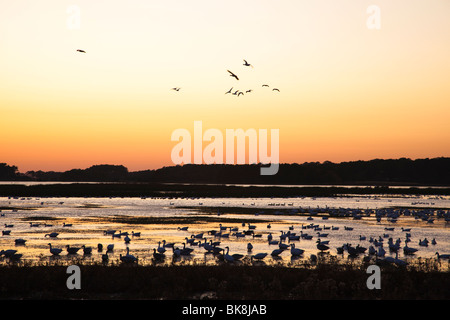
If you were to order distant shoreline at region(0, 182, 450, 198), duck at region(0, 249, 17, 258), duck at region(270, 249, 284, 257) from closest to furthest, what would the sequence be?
duck at region(0, 249, 17, 258)
duck at region(270, 249, 284, 257)
distant shoreline at region(0, 182, 450, 198)

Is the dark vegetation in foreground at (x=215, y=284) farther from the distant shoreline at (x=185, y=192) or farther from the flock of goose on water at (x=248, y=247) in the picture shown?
the distant shoreline at (x=185, y=192)

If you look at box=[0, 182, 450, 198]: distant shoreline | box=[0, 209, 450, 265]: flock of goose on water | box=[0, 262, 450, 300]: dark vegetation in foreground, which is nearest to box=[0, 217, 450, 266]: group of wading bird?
box=[0, 209, 450, 265]: flock of goose on water

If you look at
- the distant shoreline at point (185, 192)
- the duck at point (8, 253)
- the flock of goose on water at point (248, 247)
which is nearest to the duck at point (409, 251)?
the flock of goose on water at point (248, 247)

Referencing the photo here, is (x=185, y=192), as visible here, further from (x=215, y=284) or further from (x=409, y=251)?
(x=215, y=284)

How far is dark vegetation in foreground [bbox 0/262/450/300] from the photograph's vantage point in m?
15.9

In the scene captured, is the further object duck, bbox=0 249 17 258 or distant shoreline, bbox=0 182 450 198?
distant shoreline, bbox=0 182 450 198

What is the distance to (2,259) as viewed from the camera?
23688mm

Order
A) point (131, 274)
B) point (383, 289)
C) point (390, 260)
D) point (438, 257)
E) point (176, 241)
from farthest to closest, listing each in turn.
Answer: point (176, 241) < point (438, 257) < point (390, 260) < point (131, 274) < point (383, 289)

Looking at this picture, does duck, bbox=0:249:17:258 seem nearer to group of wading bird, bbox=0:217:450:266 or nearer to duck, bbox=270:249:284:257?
group of wading bird, bbox=0:217:450:266

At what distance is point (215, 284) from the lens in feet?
57.5
